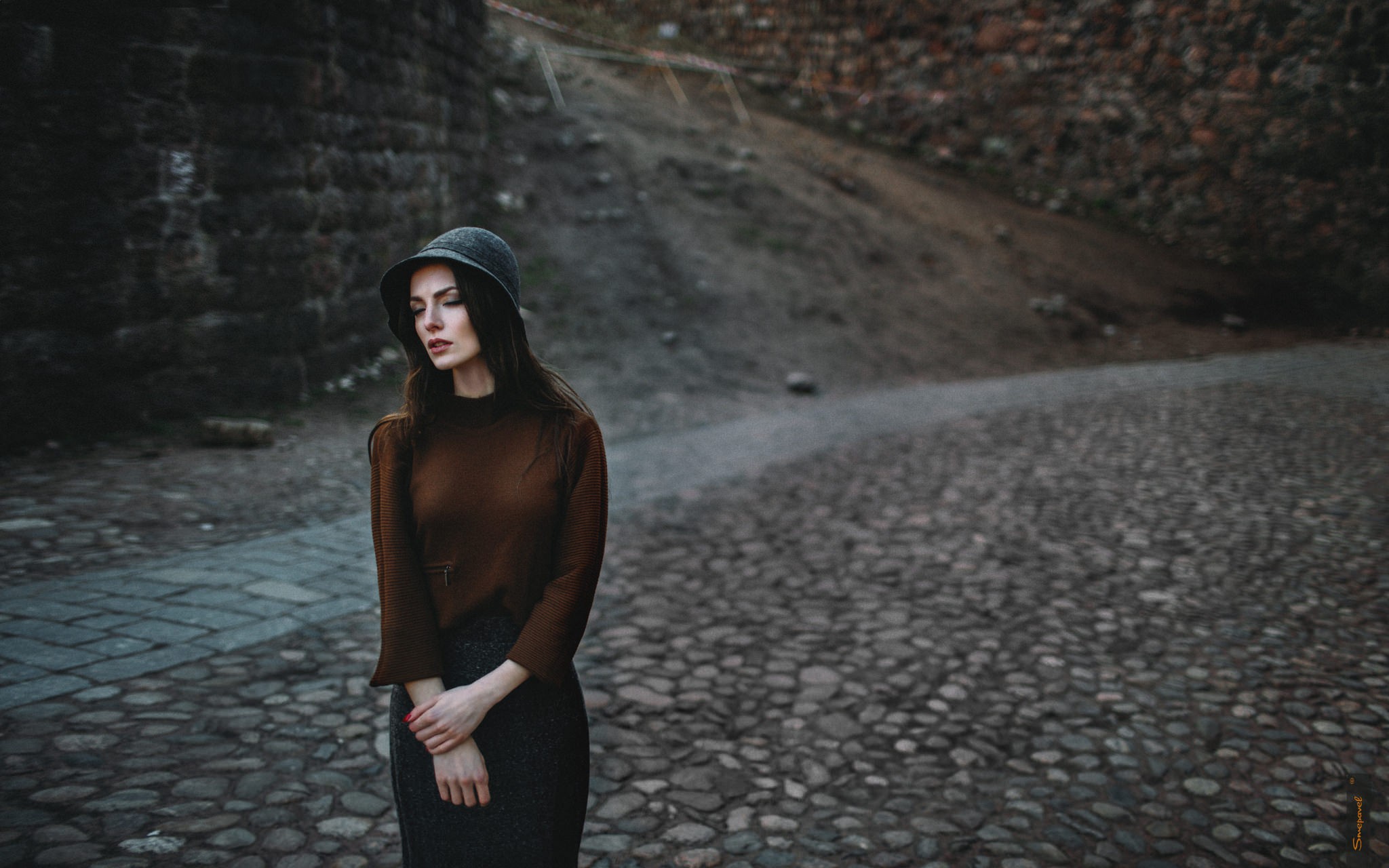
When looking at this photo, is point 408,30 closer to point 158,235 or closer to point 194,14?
point 194,14

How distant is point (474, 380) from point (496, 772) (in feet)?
2.44

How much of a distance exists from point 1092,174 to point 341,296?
12586 mm

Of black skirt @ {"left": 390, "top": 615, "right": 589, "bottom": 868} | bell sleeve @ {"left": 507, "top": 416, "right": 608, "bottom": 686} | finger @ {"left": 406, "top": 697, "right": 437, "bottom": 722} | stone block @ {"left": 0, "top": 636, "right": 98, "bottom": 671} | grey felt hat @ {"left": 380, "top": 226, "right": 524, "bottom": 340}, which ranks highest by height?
grey felt hat @ {"left": 380, "top": 226, "right": 524, "bottom": 340}

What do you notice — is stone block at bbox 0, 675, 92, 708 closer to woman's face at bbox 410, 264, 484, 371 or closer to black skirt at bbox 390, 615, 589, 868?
black skirt at bbox 390, 615, 589, 868

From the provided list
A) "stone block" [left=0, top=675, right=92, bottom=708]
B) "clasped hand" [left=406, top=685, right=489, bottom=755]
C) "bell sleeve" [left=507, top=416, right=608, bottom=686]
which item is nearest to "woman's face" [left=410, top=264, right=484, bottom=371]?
"bell sleeve" [left=507, top=416, right=608, bottom=686]

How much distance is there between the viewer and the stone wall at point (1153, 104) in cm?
1257

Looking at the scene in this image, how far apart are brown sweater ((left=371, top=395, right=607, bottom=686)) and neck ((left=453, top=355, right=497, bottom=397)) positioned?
4 cm

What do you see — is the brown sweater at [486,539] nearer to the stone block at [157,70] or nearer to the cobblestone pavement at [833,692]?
the cobblestone pavement at [833,692]

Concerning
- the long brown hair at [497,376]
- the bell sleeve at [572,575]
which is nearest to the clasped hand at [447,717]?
the bell sleeve at [572,575]

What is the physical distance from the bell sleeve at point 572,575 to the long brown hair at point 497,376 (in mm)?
34

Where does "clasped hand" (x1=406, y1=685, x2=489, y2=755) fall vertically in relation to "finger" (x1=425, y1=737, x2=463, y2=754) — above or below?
above

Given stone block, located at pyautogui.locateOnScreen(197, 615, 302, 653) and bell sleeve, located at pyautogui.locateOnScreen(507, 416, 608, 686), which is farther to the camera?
stone block, located at pyautogui.locateOnScreen(197, 615, 302, 653)

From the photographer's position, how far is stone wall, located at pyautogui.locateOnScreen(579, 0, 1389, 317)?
12.6m

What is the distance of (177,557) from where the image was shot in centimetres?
423
